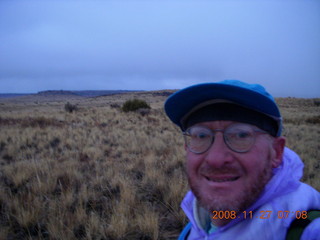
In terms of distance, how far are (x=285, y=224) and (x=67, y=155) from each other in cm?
661

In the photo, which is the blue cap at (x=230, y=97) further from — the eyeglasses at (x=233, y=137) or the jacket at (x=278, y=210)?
the jacket at (x=278, y=210)

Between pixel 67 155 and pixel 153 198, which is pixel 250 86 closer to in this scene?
pixel 153 198

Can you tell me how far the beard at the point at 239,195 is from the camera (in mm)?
1177

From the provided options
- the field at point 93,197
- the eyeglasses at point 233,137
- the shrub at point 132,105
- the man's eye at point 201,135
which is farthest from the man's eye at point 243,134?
the shrub at point 132,105

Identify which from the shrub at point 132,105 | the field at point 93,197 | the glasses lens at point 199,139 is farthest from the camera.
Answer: the shrub at point 132,105

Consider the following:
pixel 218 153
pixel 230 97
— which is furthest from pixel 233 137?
pixel 230 97

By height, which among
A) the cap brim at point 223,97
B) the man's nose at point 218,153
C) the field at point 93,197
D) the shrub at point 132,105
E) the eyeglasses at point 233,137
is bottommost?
the field at point 93,197

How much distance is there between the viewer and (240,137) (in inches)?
49.6

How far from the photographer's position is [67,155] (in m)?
6.41

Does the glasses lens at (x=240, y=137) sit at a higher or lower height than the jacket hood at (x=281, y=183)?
higher

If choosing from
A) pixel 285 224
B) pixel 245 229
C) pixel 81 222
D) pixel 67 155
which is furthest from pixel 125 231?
pixel 67 155

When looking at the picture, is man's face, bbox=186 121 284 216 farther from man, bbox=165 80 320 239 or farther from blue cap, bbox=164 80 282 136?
blue cap, bbox=164 80 282 136

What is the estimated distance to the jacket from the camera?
40.2 inches

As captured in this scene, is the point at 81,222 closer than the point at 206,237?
No
